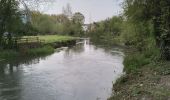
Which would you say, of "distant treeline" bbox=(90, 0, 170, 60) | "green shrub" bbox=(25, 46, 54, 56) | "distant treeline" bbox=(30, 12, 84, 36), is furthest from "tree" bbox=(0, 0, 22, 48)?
"distant treeline" bbox=(30, 12, 84, 36)

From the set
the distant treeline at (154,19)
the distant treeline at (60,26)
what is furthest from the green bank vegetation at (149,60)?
the distant treeline at (60,26)

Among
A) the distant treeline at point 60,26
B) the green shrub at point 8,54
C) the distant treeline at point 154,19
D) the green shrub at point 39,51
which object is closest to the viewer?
the distant treeline at point 154,19

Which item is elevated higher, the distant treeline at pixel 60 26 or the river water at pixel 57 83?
the distant treeline at pixel 60 26

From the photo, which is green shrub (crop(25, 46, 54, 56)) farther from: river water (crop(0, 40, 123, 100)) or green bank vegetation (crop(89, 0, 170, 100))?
green bank vegetation (crop(89, 0, 170, 100))

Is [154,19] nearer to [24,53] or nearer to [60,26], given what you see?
[24,53]

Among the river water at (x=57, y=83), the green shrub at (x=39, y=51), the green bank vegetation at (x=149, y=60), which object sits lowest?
the river water at (x=57, y=83)

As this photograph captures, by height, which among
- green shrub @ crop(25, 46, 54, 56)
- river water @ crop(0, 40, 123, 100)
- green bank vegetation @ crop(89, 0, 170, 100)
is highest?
green bank vegetation @ crop(89, 0, 170, 100)

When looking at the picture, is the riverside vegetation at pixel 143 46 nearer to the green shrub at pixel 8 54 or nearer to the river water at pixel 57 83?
the green shrub at pixel 8 54

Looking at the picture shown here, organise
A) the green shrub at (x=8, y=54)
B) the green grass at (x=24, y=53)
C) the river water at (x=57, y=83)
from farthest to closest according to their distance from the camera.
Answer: the green grass at (x=24, y=53) < the green shrub at (x=8, y=54) < the river water at (x=57, y=83)

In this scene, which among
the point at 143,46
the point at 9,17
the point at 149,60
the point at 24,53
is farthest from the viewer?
the point at 24,53

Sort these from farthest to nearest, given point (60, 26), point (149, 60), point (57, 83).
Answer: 1. point (60, 26)
2. point (149, 60)
3. point (57, 83)

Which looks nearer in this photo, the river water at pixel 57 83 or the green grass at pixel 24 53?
the river water at pixel 57 83

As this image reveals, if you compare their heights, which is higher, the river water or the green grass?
the green grass

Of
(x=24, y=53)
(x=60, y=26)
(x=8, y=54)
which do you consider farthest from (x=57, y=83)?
(x=60, y=26)
